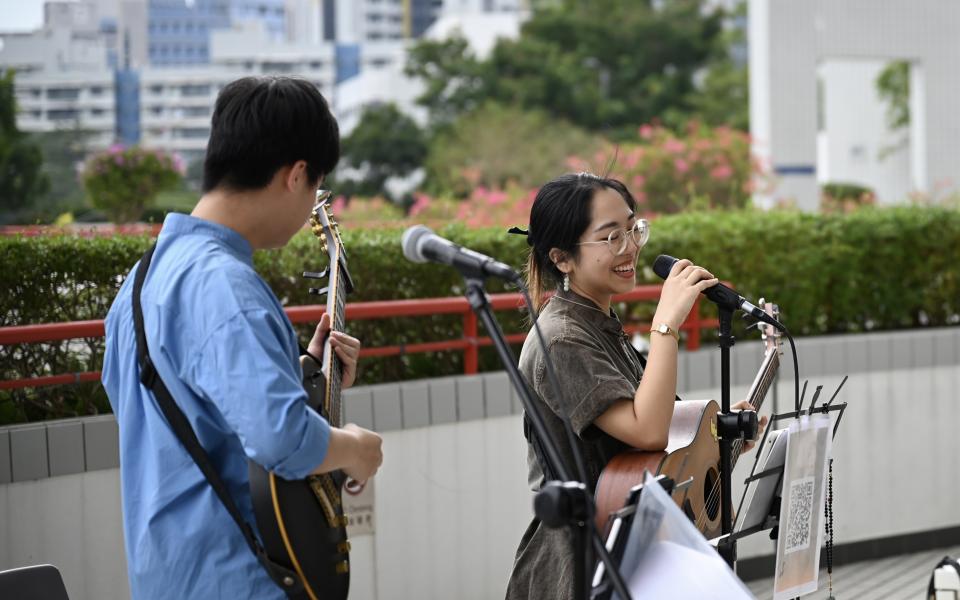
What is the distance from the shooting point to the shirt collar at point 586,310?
2779 millimetres

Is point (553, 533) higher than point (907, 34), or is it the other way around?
point (907, 34)

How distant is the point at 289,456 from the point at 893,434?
4.83m

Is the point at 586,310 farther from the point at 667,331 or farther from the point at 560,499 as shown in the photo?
the point at 560,499

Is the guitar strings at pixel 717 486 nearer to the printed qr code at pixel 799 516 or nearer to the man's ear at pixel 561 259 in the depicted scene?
the printed qr code at pixel 799 516

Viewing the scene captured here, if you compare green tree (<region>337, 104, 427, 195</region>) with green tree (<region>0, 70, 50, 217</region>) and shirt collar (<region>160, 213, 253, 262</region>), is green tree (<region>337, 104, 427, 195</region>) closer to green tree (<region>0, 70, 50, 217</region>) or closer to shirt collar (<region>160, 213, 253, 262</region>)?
green tree (<region>0, 70, 50, 217</region>)

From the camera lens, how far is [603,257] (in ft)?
9.07

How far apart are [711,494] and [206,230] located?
1572 millimetres

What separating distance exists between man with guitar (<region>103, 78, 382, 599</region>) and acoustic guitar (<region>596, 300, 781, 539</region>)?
2.22 feet

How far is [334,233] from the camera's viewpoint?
8.75 ft

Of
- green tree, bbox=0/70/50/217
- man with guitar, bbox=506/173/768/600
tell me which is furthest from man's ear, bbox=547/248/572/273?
green tree, bbox=0/70/50/217

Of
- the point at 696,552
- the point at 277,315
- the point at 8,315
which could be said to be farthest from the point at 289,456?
the point at 8,315

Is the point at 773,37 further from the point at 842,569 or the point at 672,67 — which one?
the point at 672,67

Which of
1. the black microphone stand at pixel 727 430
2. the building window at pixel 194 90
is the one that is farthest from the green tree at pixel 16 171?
the building window at pixel 194 90

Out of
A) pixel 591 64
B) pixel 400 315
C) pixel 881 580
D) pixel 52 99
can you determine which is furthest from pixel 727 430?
pixel 591 64
